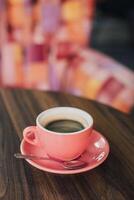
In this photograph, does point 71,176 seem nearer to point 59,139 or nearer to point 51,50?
point 59,139

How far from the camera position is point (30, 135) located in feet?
1.97

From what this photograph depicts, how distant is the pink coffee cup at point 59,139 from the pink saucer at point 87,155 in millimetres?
13

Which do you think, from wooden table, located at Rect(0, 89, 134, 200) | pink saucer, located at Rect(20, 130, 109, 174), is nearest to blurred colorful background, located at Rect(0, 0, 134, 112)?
wooden table, located at Rect(0, 89, 134, 200)

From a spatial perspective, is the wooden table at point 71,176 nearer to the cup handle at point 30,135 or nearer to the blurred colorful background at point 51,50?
the cup handle at point 30,135

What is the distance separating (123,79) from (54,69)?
27 cm

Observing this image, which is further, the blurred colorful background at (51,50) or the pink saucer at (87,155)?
the blurred colorful background at (51,50)

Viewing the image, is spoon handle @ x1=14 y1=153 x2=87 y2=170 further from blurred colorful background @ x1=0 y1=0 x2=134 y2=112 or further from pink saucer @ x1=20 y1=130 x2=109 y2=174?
blurred colorful background @ x1=0 y1=0 x2=134 y2=112

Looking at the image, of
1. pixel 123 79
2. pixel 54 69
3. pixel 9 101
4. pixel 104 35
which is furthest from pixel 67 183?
pixel 104 35

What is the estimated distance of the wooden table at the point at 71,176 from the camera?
515 millimetres

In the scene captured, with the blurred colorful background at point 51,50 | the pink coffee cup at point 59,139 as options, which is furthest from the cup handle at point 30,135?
the blurred colorful background at point 51,50

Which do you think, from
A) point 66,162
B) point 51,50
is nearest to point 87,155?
point 66,162

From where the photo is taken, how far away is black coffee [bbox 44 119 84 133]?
0.58 m

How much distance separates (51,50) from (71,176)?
0.89m

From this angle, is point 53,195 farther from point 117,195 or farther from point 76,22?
point 76,22
